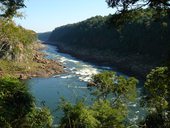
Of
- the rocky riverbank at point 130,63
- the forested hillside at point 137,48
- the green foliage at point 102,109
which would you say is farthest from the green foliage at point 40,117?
the rocky riverbank at point 130,63

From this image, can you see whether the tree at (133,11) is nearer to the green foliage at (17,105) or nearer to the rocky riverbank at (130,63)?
the green foliage at (17,105)

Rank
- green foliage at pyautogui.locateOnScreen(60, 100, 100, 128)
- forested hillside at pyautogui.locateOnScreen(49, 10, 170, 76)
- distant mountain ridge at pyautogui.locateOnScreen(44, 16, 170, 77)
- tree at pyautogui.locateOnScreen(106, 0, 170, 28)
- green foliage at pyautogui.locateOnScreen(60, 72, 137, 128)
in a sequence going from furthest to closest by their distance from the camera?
forested hillside at pyautogui.locateOnScreen(49, 10, 170, 76) → distant mountain ridge at pyautogui.locateOnScreen(44, 16, 170, 77) → green foliage at pyautogui.locateOnScreen(60, 72, 137, 128) → green foliage at pyautogui.locateOnScreen(60, 100, 100, 128) → tree at pyautogui.locateOnScreen(106, 0, 170, 28)

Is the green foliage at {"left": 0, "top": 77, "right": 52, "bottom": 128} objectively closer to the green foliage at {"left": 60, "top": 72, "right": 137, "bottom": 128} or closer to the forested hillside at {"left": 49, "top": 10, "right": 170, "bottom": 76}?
the green foliage at {"left": 60, "top": 72, "right": 137, "bottom": 128}

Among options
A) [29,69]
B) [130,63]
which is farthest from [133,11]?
[130,63]

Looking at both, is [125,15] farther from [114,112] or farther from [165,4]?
[114,112]

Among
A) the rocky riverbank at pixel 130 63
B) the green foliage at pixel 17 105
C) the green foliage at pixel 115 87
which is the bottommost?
the rocky riverbank at pixel 130 63

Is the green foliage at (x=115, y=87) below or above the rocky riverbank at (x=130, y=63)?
above

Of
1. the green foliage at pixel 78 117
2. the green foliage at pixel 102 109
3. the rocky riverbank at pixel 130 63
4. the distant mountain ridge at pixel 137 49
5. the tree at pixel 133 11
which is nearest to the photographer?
the tree at pixel 133 11

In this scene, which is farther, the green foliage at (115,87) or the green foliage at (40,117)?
the green foliage at (115,87)

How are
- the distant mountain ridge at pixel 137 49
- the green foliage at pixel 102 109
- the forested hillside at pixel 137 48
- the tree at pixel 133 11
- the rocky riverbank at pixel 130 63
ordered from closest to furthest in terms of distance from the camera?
the tree at pixel 133 11 → the green foliage at pixel 102 109 → the rocky riverbank at pixel 130 63 → the distant mountain ridge at pixel 137 49 → the forested hillside at pixel 137 48

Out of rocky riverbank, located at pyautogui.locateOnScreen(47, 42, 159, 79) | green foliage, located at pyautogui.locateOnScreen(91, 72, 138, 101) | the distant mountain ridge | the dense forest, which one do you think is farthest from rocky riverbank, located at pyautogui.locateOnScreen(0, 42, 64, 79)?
green foliage, located at pyautogui.locateOnScreen(91, 72, 138, 101)

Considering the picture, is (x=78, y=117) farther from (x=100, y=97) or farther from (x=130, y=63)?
(x=130, y=63)

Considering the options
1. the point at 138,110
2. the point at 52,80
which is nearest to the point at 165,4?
the point at 138,110

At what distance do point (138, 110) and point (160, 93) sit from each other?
21.1 m
